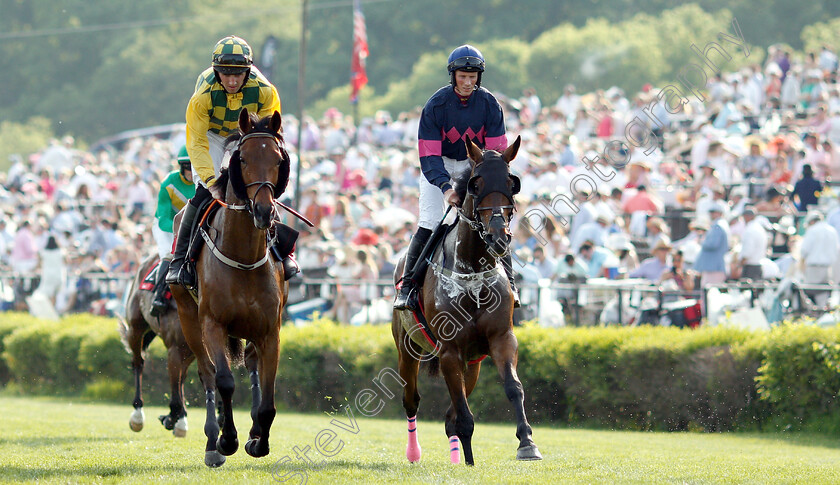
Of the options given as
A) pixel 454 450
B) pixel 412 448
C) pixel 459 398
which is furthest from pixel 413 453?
pixel 459 398

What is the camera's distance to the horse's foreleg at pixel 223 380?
24.0 feet

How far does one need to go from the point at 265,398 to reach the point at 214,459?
1.80ft

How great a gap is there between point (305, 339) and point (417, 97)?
33.5 metres

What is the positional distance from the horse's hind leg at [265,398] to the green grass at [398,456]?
0.15m

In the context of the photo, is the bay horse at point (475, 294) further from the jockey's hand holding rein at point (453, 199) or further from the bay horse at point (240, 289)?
the bay horse at point (240, 289)

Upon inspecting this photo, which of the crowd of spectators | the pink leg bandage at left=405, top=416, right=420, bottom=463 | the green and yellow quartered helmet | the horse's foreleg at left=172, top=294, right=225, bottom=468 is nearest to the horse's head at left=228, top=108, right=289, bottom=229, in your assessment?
the green and yellow quartered helmet

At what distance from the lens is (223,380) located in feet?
24.0

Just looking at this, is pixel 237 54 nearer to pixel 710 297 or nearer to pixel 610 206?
pixel 710 297

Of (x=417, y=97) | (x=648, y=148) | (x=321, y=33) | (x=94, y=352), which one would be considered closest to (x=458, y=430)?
(x=94, y=352)

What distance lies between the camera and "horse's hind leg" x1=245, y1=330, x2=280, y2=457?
736cm

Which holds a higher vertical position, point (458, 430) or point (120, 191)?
point (120, 191)

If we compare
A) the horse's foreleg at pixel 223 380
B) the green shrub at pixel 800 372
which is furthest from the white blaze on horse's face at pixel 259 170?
the green shrub at pixel 800 372

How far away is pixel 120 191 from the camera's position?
23.7 meters

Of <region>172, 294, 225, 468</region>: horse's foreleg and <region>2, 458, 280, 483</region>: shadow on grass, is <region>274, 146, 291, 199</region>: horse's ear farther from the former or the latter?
<region>2, 458, 280, 483</region>: shadow on grass
